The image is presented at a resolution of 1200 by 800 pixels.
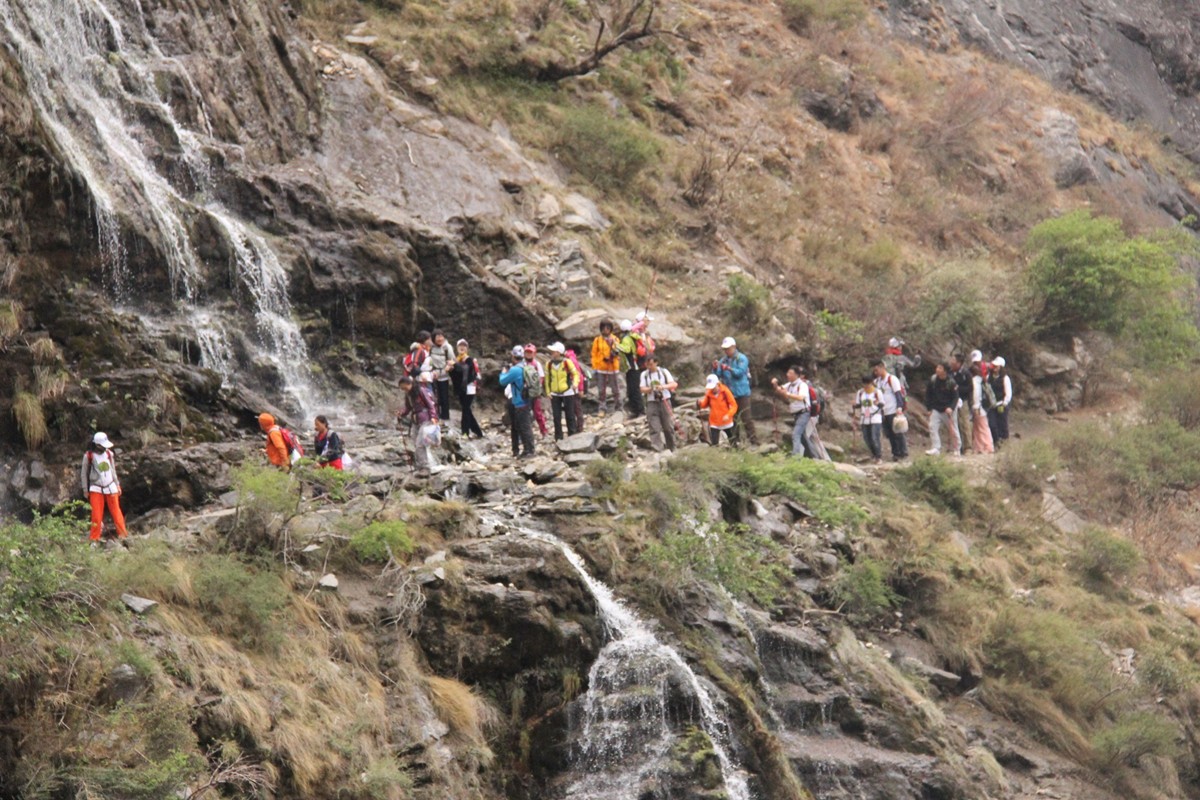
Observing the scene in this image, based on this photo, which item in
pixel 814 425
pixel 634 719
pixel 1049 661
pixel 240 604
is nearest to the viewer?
pixel 240 604

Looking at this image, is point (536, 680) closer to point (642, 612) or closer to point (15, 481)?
point (642, 612)

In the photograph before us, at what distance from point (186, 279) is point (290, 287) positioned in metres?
1.76

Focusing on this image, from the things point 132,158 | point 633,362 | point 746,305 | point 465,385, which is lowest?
point 465,385

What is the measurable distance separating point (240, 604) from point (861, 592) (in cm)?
795

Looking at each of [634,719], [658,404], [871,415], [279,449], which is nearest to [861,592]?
[658,404]

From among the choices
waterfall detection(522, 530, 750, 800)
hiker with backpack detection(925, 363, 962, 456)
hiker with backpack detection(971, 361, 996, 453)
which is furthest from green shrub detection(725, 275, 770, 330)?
waterfall detection(522, 530, 750, 800)

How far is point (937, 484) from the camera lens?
2234 centimetres

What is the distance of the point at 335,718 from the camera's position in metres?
12.3

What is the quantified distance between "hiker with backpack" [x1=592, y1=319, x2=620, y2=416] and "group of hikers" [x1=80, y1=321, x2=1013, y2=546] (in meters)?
0.01

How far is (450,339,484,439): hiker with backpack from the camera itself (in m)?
20.3

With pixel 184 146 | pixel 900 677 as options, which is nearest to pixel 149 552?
pixel 900 677

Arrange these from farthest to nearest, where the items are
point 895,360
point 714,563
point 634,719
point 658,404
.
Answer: point 895,360
point 658,404
point 714,563
point 634,719

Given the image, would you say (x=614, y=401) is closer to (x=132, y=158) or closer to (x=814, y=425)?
(x=814, y=425)

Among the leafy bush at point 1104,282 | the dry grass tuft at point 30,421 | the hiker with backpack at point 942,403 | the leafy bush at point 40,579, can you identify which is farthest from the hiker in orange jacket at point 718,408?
the leafy bush at point 1104,282
